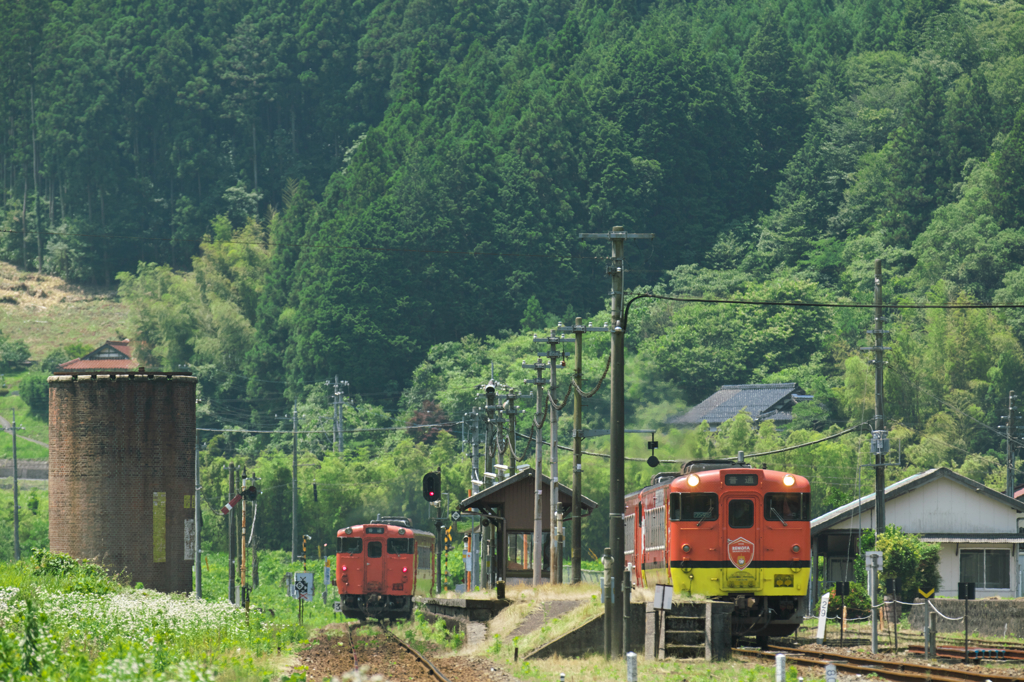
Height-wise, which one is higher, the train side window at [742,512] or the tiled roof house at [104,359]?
the tiled roof house at [104,359]

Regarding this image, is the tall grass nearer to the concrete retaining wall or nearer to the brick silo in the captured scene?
the brick silo

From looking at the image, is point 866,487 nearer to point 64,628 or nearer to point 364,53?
point 64,628

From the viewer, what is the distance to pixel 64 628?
20391mm

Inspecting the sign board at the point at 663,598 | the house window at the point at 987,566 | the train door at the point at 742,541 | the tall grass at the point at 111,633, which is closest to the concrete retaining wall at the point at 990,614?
the train door at the point at 742,541

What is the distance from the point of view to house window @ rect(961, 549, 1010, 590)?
43312mm

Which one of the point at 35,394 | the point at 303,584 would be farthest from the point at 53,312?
the point at 303,584

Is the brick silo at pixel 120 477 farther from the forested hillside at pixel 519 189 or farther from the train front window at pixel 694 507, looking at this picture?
the forested hillside at pixel 519 189

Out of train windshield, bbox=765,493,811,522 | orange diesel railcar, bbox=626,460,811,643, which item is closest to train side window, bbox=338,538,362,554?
orange diesel railcar, bbox=626,460,811,643

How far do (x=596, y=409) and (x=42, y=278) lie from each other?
86.5 m

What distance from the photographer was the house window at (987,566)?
Result: 43.3 meters

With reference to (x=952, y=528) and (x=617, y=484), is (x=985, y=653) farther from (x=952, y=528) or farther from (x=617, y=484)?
(x=952, y=528)

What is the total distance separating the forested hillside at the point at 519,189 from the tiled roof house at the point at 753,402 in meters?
1.88

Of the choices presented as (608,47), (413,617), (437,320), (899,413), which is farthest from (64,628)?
(608,47)

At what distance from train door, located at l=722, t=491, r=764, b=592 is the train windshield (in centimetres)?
35
